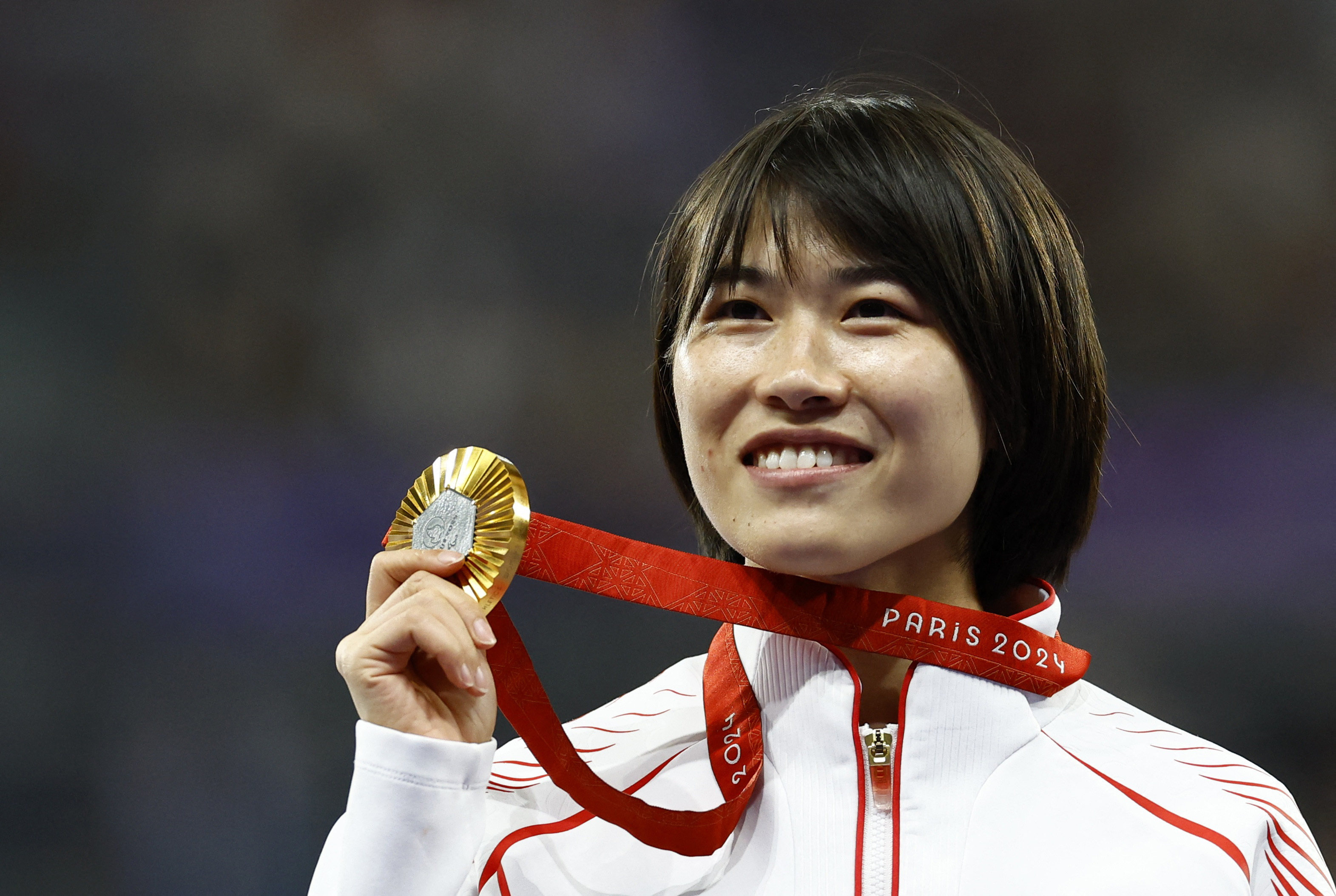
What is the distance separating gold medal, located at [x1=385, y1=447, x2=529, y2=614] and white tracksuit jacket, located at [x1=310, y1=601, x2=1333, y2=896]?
0.46 ft

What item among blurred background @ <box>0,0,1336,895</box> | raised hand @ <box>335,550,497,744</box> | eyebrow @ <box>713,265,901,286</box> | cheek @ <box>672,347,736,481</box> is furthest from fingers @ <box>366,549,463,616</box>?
blurred background @ <box>0,0,1336,895</box>

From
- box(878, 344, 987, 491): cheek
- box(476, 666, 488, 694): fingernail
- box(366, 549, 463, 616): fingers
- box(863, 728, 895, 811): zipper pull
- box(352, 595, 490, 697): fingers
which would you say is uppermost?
box(878, 344, 987, 491): cheek

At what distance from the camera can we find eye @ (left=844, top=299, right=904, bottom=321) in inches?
41.2

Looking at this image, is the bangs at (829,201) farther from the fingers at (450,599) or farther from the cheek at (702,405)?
the fingers at (450,599)

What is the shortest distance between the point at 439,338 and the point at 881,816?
4.95 feet

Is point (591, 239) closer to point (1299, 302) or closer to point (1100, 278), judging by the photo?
point (1100, 278)

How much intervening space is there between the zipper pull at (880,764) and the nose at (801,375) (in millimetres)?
304

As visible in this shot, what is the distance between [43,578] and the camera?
2.02 meters

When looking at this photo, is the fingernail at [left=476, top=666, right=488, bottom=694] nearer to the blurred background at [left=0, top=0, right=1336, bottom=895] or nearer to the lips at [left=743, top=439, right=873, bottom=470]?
the lips at [left=743, top=439, right=873, bottom=470]

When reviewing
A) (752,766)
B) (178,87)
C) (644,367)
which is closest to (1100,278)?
(644,367)

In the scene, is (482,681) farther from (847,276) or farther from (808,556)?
(847,276)

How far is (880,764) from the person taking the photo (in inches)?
40.3

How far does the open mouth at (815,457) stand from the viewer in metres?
1.02

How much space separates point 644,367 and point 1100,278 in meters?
0.94
